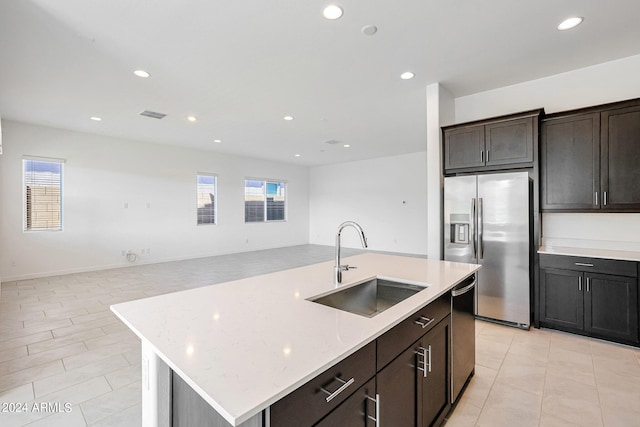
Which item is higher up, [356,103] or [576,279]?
[356,103]

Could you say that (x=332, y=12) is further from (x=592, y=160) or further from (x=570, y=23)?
(x=592, y=160)

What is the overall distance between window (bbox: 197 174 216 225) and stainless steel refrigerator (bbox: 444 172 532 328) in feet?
22.0

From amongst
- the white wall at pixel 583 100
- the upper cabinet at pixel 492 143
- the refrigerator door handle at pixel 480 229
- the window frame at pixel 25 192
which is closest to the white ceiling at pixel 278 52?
the white wall at pixel 583 100

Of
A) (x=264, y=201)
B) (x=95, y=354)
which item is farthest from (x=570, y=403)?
(x=264, y=201)

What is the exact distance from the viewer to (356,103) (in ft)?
14.7

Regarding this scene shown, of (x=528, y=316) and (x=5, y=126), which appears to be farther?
(x=5, y=126)

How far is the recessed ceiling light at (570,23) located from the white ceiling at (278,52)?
0.17 feet

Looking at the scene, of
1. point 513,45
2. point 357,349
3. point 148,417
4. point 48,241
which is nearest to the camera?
point 357,349

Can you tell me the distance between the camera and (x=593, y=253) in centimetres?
303

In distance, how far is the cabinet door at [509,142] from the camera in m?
3.29

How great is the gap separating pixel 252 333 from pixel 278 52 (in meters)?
2.84

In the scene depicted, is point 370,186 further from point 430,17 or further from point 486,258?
point 430,17

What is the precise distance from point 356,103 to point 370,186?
518 centimetres

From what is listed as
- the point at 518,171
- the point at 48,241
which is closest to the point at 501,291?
the point at 518,171
